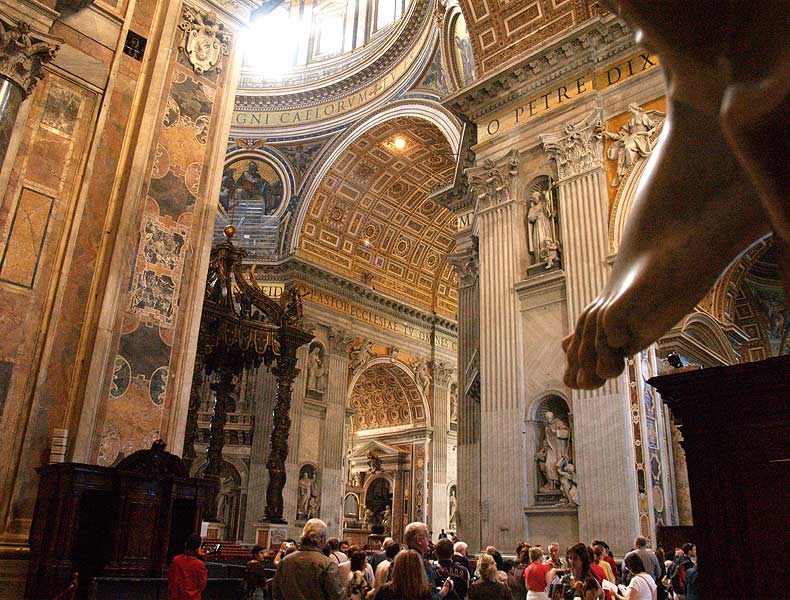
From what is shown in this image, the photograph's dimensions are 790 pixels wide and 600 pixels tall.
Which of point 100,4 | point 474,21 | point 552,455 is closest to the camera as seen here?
point 100,4

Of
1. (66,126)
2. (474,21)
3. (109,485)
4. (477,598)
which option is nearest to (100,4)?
(66,126)

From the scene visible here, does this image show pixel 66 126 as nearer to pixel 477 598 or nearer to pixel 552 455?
pixel 477 598

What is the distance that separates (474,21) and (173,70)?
21.1ft

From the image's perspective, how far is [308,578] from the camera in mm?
3238

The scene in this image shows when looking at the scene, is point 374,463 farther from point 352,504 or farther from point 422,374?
point 422,374

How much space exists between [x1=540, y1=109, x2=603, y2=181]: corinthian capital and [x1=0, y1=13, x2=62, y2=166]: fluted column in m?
7.45

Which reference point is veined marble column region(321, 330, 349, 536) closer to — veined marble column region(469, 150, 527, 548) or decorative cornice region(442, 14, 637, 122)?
veined marble column region(469, 150, 527, 548)

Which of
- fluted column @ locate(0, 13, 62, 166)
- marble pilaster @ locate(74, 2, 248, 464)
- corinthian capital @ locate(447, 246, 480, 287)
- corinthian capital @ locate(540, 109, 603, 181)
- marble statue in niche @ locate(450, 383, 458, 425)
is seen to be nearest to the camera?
fluted column @ locate(0, 13, 62, 166)

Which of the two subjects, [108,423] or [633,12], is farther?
[108,423]

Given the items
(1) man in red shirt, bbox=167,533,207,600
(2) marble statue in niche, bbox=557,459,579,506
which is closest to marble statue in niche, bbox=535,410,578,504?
(2) marble statue in niche, bbox=557,459,579,506

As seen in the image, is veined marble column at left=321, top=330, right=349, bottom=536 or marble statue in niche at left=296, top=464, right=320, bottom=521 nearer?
marble statue in niche at left=296, top=464, right=320, bottom=521

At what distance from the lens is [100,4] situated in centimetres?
767

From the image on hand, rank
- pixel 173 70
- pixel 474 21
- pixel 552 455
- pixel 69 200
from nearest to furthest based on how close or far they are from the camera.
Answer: pixel 69 200, pixel 173 70, pixel 552 455, pixel 474 21

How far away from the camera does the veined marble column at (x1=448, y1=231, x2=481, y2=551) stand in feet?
38.2
